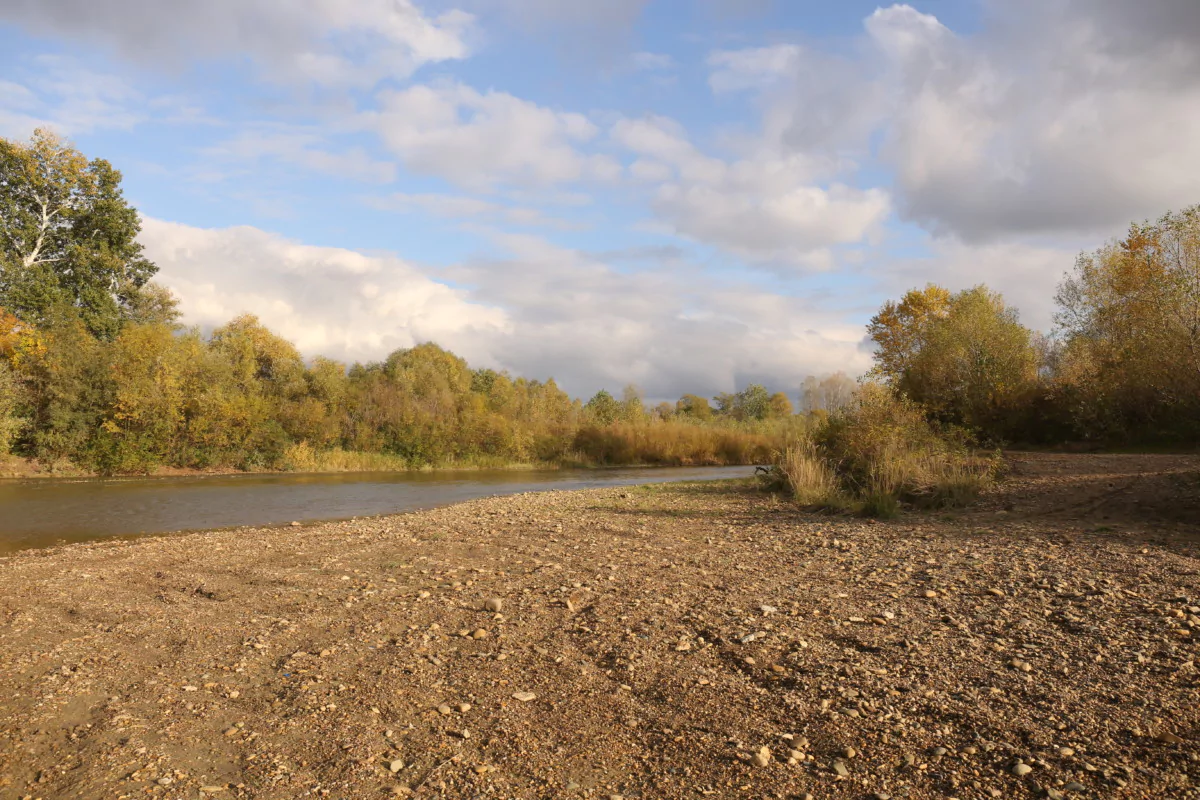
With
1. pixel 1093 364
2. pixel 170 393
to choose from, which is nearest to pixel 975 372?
pixel 1093 364

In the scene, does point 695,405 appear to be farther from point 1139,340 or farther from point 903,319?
point 1139,340

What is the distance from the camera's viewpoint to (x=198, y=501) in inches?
966

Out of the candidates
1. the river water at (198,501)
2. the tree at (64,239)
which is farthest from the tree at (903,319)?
the tree at (64,239)

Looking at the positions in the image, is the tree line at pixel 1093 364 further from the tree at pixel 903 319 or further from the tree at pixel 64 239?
the tree at pixel 64 239

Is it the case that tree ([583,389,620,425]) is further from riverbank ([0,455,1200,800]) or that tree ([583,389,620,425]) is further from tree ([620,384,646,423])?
riverbank ([0,455,1200,800])

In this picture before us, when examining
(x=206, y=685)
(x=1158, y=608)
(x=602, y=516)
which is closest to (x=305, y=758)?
(x=206, y=685)

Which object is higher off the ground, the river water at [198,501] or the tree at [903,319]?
the tree at [903,319]

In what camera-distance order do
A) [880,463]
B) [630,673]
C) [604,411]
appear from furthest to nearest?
1. [604,411]
2. [880,463]
3. [630,673]

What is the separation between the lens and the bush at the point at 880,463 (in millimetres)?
Result: 14438

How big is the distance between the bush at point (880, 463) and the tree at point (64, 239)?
39.8 metres

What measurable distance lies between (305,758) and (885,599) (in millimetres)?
5600

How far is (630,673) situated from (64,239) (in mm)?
47641

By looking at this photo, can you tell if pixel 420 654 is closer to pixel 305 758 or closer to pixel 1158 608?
pixel 305 758

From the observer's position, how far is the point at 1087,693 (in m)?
4.68
